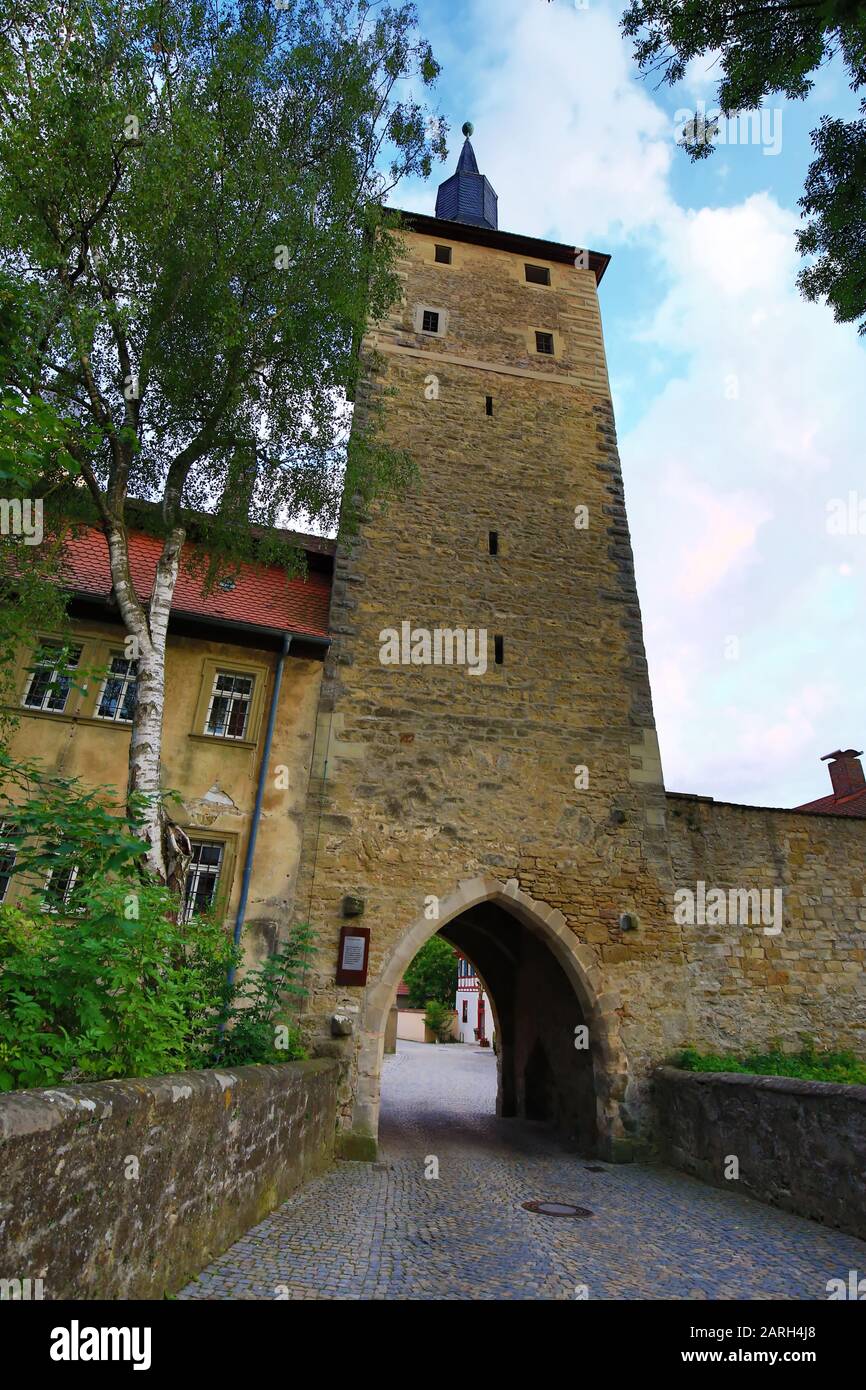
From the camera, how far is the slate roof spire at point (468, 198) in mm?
18344

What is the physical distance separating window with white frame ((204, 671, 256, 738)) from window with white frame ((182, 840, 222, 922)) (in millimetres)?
1346

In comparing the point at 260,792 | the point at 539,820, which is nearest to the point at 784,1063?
the point at 539,820

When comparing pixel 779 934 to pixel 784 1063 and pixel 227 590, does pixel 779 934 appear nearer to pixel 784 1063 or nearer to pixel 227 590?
pixel 784 1063

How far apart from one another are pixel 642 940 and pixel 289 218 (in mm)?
9152

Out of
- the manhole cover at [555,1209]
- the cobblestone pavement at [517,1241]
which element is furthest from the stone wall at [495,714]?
the manhole cover at [555,1209]

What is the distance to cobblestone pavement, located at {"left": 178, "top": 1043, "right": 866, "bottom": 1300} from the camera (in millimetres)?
3609

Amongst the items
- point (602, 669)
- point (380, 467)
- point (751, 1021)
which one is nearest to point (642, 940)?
point (751, 1021)

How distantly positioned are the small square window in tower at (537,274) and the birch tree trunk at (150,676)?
11.3 meters

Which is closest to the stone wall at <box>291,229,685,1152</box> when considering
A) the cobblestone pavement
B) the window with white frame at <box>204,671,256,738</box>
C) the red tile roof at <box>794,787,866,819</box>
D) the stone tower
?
the stone tower

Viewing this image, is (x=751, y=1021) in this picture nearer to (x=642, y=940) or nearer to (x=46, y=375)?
(x=642, y=940)

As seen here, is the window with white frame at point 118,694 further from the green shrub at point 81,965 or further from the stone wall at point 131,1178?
the stone wall at point 131,1178

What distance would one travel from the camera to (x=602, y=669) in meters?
10.5

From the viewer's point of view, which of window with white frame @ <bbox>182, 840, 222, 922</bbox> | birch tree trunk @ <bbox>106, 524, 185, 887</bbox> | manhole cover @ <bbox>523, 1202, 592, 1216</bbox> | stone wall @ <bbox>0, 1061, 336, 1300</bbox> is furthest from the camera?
window with white frame @ <bbox>182, 840, 222, 922</bbox>

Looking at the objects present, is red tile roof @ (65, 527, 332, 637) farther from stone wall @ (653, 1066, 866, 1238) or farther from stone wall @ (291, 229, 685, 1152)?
stone wall @ (653, 1066, 866, 1238)
